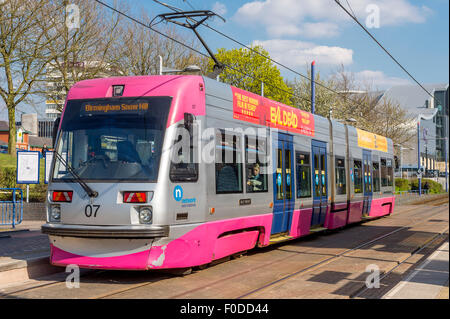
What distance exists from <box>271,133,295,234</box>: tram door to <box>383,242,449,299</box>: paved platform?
3.05 meters

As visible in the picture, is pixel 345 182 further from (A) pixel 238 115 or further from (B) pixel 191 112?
(B) pixel 191 112

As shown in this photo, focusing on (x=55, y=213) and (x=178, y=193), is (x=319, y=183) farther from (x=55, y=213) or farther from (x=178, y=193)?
(x=55, y=213)

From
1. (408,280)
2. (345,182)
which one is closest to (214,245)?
(408,280)

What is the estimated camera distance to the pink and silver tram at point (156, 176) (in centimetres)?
803

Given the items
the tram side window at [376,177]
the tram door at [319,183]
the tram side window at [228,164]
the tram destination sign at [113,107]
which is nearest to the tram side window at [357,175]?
the tram side window at [376,177]

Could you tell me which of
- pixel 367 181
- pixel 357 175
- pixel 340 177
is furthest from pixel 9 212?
pixel 367 181

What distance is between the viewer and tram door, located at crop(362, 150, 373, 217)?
761 inches

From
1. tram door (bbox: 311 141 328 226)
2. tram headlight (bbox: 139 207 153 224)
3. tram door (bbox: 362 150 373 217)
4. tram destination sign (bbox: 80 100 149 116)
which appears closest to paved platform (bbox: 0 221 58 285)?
tram headlight (bbox: 139 207 153 224)

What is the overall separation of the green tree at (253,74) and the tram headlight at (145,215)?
35815 mm

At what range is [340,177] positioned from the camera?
54.1ft

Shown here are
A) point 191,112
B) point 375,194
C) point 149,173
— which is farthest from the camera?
point 375,194

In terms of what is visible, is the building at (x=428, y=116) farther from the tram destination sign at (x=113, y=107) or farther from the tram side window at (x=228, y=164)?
the tram destination sign at (x=113, y=107)

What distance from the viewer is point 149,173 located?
26.7ft

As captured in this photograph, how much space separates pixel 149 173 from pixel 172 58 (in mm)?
30081
